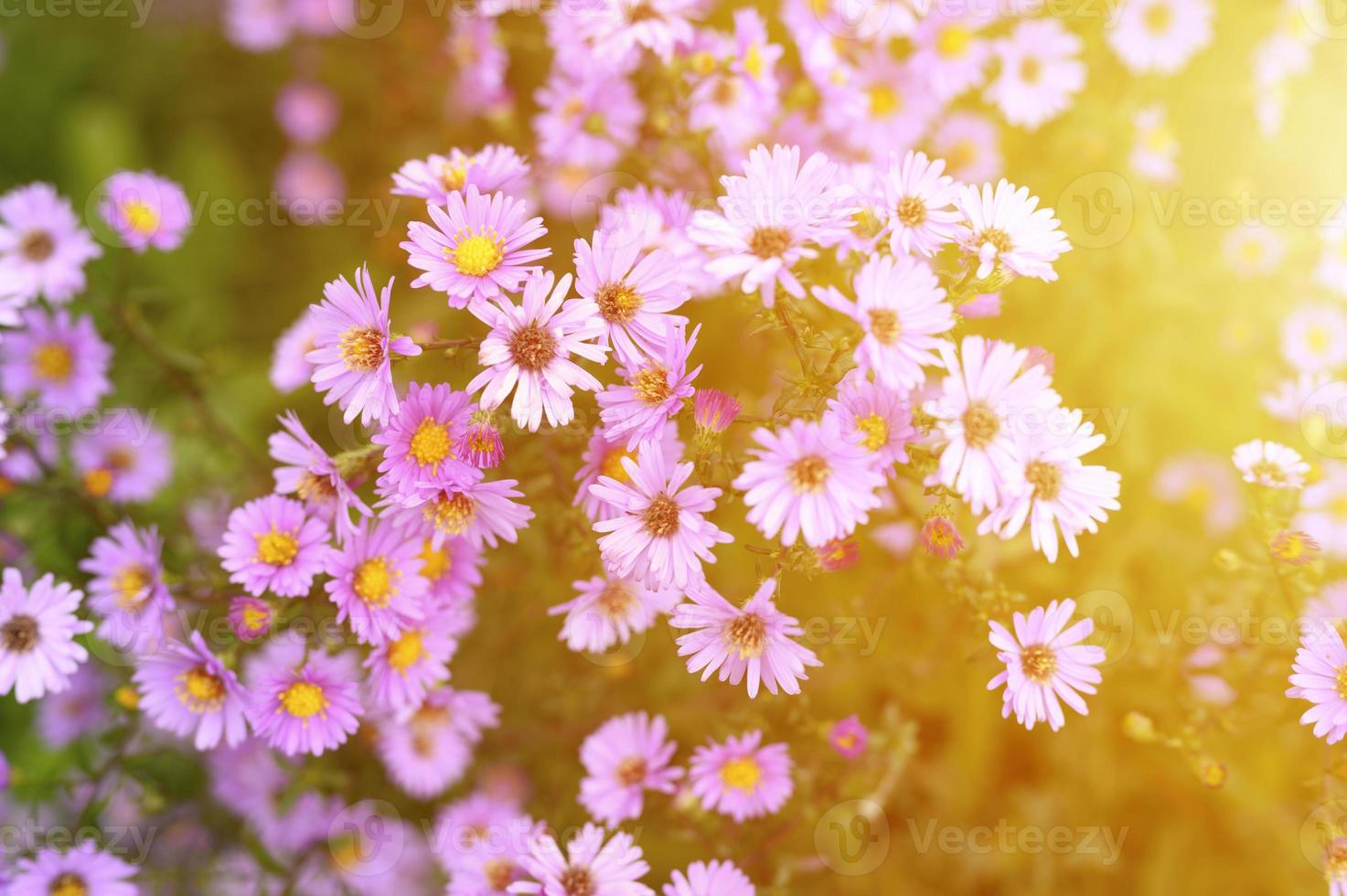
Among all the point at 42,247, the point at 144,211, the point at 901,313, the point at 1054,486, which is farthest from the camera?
the point at 144,211

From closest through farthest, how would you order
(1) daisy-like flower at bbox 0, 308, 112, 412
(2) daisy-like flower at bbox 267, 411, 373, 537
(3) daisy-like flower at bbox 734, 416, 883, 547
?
(3) daisy-like flower at bbox 734, 416, 883, 547 < (2) daisy-like flower at bbox 267, 411, 373, 537 < (1) daisy-like flower at bbox 0, 308, 112, 412

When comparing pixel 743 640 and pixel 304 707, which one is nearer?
pixel 743 640

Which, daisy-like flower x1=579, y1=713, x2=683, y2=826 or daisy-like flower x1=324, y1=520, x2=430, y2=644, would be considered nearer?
daisy-like flower x1=324, y1=520, x2=430, y2=644

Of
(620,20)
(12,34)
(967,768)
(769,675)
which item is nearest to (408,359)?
(620,20)

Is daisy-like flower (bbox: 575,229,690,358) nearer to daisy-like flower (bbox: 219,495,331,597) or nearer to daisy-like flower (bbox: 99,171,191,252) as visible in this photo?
daisy-like flower (bbox: 219,495,331,597)

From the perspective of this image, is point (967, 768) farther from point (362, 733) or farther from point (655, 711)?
point (362, 733)

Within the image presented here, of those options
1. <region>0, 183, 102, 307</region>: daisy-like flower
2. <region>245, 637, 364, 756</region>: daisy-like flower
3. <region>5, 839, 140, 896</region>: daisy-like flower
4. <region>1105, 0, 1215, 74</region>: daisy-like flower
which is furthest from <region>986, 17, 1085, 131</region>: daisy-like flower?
<region>5, 839, 140, 896</region>: daisy-like flower

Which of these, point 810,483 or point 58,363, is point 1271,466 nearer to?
point 810,483

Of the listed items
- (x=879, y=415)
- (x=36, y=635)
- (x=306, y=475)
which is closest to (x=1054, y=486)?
(x=879, y=415)
